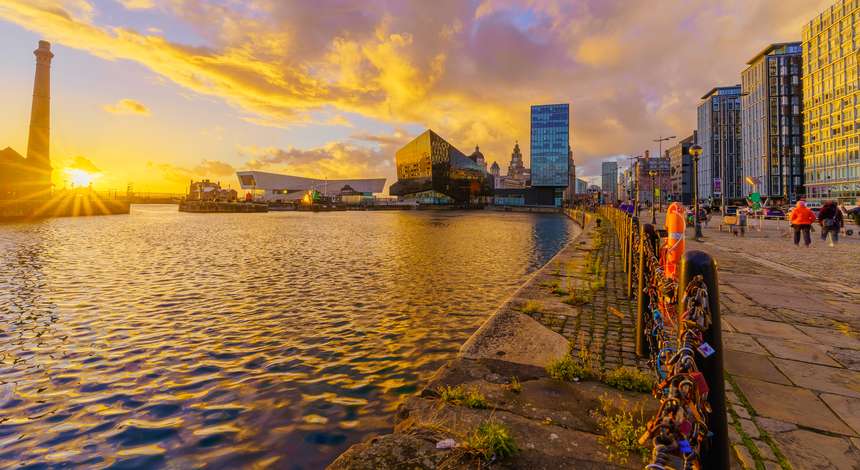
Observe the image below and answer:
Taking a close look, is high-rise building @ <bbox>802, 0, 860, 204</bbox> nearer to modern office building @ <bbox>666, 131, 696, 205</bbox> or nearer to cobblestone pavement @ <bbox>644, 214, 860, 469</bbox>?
modern office building @ <bbox>666, 131, 696, 205</bbox>

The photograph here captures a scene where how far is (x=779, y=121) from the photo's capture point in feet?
317

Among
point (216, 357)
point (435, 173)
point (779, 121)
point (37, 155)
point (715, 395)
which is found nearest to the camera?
point (715, 395)

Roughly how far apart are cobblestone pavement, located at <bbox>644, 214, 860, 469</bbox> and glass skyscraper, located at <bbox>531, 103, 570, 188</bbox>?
138755 mm

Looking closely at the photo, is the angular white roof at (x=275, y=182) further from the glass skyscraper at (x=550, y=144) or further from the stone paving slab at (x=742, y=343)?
the stone paving slab at (x=742, y=343)

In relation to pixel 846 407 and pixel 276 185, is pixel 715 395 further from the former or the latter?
pixel 276 185

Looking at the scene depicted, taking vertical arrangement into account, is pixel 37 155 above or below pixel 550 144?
below

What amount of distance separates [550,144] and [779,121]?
209ft

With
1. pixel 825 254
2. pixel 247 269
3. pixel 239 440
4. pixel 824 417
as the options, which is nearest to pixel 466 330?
pixel 239 440

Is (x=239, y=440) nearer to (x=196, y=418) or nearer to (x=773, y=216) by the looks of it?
(x=196, y=418)

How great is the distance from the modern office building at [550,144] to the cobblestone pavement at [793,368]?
455ft

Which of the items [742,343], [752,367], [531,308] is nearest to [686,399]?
[752,367]

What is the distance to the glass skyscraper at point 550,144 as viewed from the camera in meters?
138

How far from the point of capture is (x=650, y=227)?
616 cm

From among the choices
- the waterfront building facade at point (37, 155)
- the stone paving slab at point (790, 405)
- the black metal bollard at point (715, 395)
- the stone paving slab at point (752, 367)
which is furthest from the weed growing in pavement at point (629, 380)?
the waterfront building facade at point (37, 155)
